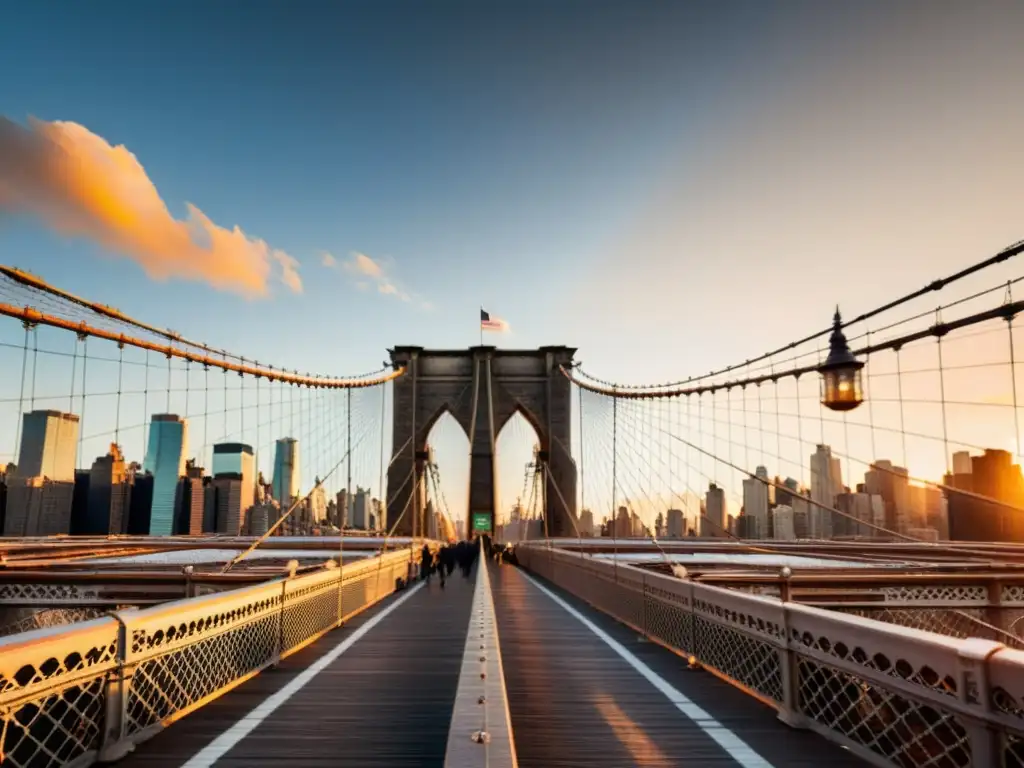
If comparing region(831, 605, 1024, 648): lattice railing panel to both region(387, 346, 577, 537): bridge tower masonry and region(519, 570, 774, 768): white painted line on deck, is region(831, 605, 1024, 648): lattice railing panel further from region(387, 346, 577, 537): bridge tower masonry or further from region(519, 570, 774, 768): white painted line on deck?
region(387, 346, 577, 537): bridge tower masonry

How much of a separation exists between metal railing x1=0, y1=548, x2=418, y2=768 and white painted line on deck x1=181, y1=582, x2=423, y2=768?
0.49 meters

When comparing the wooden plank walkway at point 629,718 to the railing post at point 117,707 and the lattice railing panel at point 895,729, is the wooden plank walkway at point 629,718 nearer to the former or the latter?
the lattice railing panel at point 895,729

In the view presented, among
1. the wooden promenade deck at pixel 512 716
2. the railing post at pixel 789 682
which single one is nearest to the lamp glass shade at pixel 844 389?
the wooden promenade deck at pixel 512 716

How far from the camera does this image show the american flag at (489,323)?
62.7m

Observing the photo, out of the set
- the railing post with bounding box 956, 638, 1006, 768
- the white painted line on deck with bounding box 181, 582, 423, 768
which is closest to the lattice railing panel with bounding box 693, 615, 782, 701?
the railing post with bounding box 956, 638, 1006, 768

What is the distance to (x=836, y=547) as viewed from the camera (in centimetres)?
3366

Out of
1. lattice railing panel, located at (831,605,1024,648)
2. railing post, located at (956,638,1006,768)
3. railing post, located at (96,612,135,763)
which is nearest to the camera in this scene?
railing post, located at (956,638,1006,768)

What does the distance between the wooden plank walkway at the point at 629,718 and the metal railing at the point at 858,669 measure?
245mm

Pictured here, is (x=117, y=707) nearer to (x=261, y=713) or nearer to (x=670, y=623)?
(x=261, y=713)

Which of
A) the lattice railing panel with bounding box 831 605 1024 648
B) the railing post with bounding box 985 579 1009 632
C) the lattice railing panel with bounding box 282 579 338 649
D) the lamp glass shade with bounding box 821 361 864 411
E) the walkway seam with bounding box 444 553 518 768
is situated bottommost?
the lattice railing panel with bounding box 831 605 1024 648

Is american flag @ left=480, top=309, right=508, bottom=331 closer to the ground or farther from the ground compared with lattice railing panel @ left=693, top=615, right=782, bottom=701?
farther from the ground

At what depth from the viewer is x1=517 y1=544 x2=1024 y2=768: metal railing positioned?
3.84 meters

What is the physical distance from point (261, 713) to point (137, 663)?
160cm

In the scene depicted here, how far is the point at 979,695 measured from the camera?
12.7ft
